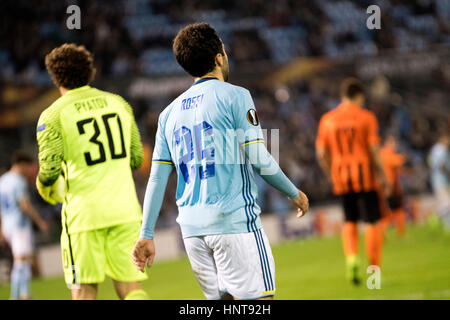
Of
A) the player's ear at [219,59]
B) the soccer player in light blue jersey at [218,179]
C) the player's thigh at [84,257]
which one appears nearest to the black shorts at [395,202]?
the player's thigh at [84,257]

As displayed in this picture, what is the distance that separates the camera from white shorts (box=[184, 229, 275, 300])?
3.00 metres

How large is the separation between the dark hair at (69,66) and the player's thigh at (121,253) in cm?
98

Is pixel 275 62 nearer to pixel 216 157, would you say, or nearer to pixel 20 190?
pixel 20 190

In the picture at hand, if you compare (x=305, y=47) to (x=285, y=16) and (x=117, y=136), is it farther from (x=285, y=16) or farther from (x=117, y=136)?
(x=117, y=136)

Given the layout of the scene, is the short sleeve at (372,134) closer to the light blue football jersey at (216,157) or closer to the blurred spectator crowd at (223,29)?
the light blue football jersey at (216,157)

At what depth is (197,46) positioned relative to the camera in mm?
3092

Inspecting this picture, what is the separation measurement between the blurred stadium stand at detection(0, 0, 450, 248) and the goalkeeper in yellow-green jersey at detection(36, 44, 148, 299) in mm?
11117

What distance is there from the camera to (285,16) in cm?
2017

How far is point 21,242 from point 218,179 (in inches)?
257

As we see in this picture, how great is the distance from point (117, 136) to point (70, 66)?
54 centimetres

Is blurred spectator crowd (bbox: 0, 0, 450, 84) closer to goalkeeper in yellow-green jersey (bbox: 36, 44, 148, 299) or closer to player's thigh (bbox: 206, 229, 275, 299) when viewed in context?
Result: goalkeeper in yellow-green jersey (bbox: 36, 44, 148, 299)

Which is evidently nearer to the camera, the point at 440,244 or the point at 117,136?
→ the point at 117,136

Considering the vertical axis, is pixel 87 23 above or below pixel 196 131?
above

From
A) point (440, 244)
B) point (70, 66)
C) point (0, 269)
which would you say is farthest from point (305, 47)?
point (70, 66)
